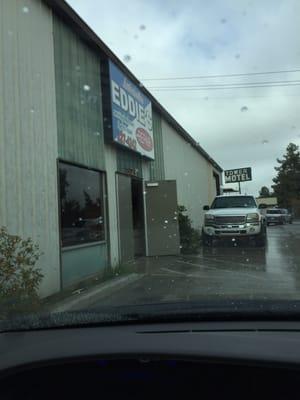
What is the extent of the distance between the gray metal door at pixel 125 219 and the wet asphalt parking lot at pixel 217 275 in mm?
456

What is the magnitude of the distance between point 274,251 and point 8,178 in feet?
33.2

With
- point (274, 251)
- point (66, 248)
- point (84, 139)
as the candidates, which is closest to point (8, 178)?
point (66, 248)

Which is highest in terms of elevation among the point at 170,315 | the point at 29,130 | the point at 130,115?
the point at 130,115

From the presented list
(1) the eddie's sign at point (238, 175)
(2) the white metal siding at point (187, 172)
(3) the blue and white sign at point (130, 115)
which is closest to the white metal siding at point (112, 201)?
(3) the blue and white sign at point (130, 115)

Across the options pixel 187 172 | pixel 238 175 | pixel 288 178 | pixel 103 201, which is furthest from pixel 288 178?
pixel 103 201

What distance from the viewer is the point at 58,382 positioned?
1.92 meters

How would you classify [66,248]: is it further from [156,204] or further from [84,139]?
[156,204]

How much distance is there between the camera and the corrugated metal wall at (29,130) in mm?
8453

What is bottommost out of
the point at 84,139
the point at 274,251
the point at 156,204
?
the point at 274,251

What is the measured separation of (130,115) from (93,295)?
281 inches

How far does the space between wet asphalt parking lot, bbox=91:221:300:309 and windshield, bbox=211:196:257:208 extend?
244cm

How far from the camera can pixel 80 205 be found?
11.6 meters

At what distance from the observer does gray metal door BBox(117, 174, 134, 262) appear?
14367 millimetres

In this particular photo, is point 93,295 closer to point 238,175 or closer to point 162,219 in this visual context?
point 162,219
